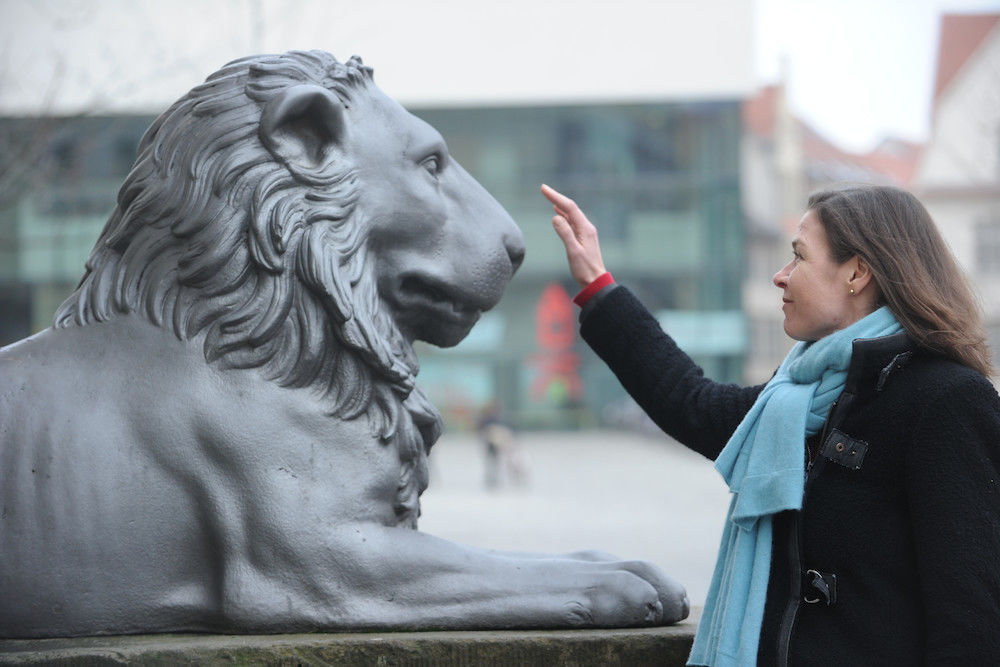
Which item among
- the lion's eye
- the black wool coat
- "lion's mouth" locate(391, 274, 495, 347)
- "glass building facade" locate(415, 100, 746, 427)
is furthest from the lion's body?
"glass building facade" locate(415, 100, 746, 427)

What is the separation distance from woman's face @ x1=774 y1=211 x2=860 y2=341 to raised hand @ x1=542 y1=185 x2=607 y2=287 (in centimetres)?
67

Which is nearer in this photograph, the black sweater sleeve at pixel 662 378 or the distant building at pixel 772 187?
the black sweater sleeve at pixel 662 378

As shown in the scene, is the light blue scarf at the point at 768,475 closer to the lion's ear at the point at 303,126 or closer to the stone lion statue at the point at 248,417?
the stone lion statue at the point at 248,417

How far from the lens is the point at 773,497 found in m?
2.59

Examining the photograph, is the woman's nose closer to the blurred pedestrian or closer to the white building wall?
the blurred pedestrian

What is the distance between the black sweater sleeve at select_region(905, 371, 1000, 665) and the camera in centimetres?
233

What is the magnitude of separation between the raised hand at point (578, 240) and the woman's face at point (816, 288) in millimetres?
671

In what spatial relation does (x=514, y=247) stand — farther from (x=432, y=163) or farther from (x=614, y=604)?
(x=614, y=604)

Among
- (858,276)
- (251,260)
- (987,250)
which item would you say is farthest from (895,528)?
(987,250)

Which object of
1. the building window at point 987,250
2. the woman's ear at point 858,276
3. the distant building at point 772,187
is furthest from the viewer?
the distant building at point 772,187

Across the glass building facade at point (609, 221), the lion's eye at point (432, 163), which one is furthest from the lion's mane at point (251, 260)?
the glass building facade at point (609, 221)

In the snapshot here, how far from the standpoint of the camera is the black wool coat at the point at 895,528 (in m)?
2.36

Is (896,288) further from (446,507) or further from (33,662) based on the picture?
(446,507)

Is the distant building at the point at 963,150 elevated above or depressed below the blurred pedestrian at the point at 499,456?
above
